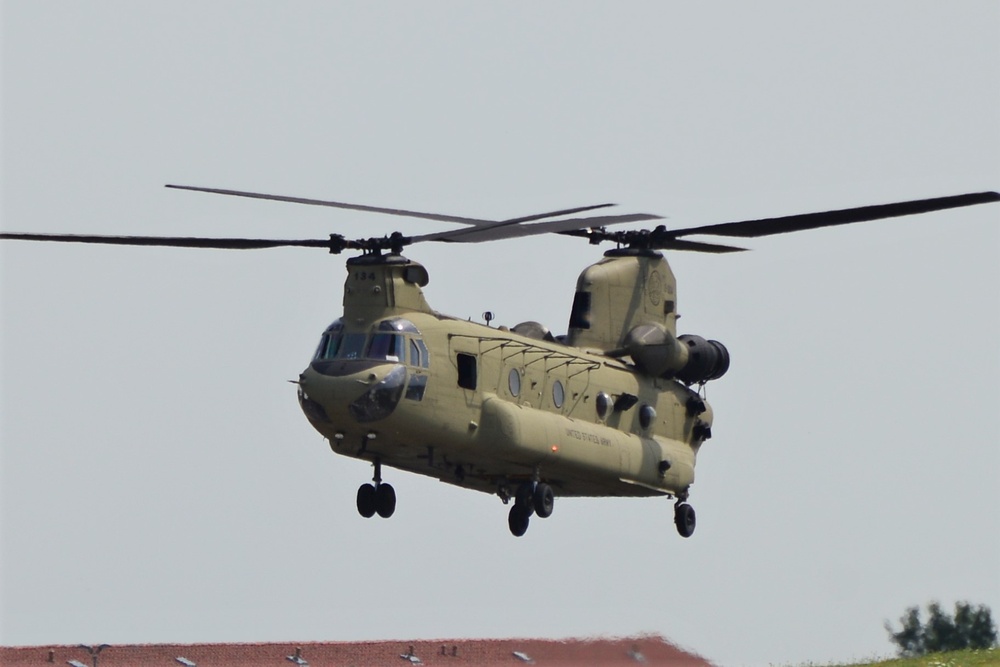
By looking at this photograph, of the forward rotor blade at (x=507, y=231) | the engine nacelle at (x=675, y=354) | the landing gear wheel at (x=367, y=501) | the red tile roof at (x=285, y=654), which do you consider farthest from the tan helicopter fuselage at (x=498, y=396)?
the red tile roof at (x=285, y=654)

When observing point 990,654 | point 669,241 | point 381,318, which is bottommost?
point 990,654

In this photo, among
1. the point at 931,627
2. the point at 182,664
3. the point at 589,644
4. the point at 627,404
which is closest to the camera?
the point at 627,404

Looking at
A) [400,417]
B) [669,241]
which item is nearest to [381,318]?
[400,417]

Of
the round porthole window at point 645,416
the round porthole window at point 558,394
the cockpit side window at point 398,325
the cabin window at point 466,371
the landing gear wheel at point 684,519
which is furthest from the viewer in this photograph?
the landing gear wheel at point 684,519

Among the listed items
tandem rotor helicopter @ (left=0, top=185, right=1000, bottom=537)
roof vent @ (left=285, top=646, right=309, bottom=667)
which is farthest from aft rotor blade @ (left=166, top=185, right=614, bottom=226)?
roof vent @ (left=285, top=646, right=309, bottom=667)

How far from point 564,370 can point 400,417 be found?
16.5ft

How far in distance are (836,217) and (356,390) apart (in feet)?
29.8

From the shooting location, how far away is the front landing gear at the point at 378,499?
40.9 meters

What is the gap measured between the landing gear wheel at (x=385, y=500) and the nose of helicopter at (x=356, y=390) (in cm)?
259

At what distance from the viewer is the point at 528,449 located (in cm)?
4066

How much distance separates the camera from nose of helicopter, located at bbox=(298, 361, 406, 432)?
3831cm

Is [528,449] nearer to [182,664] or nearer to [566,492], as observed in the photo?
[566,492]

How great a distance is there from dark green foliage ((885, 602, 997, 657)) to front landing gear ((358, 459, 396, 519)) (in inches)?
954

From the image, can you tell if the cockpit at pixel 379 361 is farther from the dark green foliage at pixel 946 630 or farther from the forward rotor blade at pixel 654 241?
the dark green foliage at pixel 946 630
